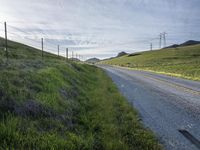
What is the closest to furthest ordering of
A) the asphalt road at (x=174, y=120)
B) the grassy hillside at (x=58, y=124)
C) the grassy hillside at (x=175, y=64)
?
1. the grassy hillside at (x=58, y=124)
2. the asphalt road at (x=174, y=120)
3. the grassy hillside at (x=175, y=64)

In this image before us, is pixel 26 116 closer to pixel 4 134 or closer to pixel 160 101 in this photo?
pixel 4 134

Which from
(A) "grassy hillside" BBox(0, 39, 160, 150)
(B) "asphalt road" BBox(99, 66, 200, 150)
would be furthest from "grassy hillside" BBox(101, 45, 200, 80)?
(A) "grassy hillside" BBox(0, 39, 160, 150)

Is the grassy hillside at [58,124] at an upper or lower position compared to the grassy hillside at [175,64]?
lower

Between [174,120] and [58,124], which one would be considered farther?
[174,120]

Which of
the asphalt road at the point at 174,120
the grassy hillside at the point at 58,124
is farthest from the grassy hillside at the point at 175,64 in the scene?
the grassy hillside at the point at 58,124

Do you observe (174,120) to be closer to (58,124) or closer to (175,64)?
(58,124)

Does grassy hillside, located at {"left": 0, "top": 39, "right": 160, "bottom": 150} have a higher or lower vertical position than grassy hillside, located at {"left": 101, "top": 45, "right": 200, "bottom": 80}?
lower

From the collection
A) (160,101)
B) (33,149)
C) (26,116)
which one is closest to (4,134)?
(33,149)

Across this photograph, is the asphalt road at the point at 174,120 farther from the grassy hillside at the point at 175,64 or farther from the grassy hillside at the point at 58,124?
the grassy hillside at the point at 175,64


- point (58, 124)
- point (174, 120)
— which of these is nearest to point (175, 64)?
point (174, 120)

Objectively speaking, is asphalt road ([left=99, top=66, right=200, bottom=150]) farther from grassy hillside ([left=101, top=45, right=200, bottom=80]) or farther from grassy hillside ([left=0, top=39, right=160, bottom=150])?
grassy hillside ([left=101, top=45, right=200, bottom=80])

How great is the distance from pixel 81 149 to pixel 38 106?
2.20m

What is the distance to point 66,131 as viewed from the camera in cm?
506

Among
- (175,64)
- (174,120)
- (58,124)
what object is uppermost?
(175,64)
